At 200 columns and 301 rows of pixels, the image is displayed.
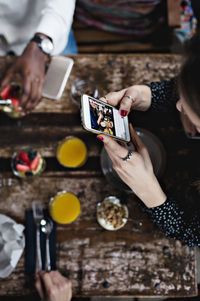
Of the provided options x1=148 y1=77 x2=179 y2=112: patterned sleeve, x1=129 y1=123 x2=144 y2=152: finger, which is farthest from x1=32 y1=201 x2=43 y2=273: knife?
x1=148 y1=77 x2=179 y2=112: patterned sleeve

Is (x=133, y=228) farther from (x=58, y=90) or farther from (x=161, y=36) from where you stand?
(x=161, y=36)

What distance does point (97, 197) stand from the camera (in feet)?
3.91

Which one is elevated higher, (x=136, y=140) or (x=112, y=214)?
(x=136, y=140)

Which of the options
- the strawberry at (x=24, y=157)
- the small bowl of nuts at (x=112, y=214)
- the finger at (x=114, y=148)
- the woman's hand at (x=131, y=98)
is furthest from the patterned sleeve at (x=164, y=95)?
the strawberry at (x=24, y=157)

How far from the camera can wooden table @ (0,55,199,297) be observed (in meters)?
1.12

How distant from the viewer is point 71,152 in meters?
1.21

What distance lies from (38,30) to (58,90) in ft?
1.05

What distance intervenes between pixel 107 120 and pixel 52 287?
0.69 metres

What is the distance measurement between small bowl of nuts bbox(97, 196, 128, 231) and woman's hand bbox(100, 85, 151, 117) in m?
0.37

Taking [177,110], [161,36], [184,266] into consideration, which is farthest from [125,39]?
[184,266]

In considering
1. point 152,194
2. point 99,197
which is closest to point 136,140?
point 152,194

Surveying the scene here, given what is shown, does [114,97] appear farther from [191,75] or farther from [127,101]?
[191,75]

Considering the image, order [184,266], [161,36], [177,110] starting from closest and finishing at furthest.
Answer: [184,266]
[177,110]
[161,36]

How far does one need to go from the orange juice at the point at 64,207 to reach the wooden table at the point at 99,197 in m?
0.03
